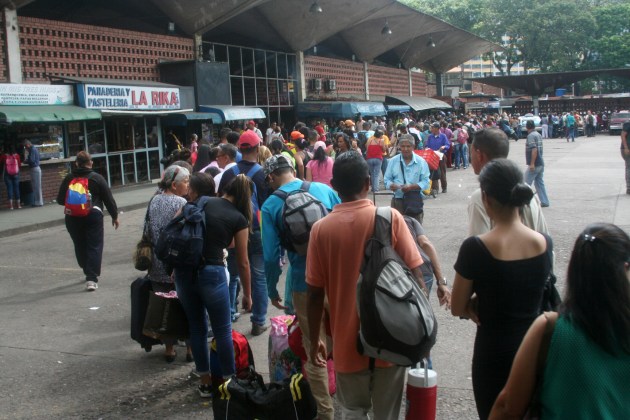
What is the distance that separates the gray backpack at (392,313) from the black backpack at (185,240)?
165cm

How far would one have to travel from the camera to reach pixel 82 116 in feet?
55.6

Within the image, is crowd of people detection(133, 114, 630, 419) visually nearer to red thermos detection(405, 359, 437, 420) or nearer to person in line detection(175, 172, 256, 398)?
person in line detection(175, 172, 256, 398)

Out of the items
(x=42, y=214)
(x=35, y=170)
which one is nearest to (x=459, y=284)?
(x=42, y=214)

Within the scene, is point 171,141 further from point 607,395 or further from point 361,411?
point 607,395

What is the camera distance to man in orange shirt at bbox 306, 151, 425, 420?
3391 mm

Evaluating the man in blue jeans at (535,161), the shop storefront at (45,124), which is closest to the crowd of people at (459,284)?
the man in blue jeans at (535,161)

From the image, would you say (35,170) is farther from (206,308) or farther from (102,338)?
(206,308)

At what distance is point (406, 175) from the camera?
7.73 meters

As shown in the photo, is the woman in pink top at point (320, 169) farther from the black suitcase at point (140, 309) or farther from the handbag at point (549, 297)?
the handbag at point (549, 297)

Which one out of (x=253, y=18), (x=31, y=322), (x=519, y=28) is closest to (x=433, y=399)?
(x=31, y=322)

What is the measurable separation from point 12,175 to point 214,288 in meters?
13.1

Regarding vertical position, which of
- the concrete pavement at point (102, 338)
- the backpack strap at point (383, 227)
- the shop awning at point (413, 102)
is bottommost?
the concrete pavement at point (102, 338)

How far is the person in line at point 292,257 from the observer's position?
417 centimetres

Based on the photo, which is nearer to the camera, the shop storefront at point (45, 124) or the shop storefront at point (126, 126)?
the shop storefront at point (45, 124)
